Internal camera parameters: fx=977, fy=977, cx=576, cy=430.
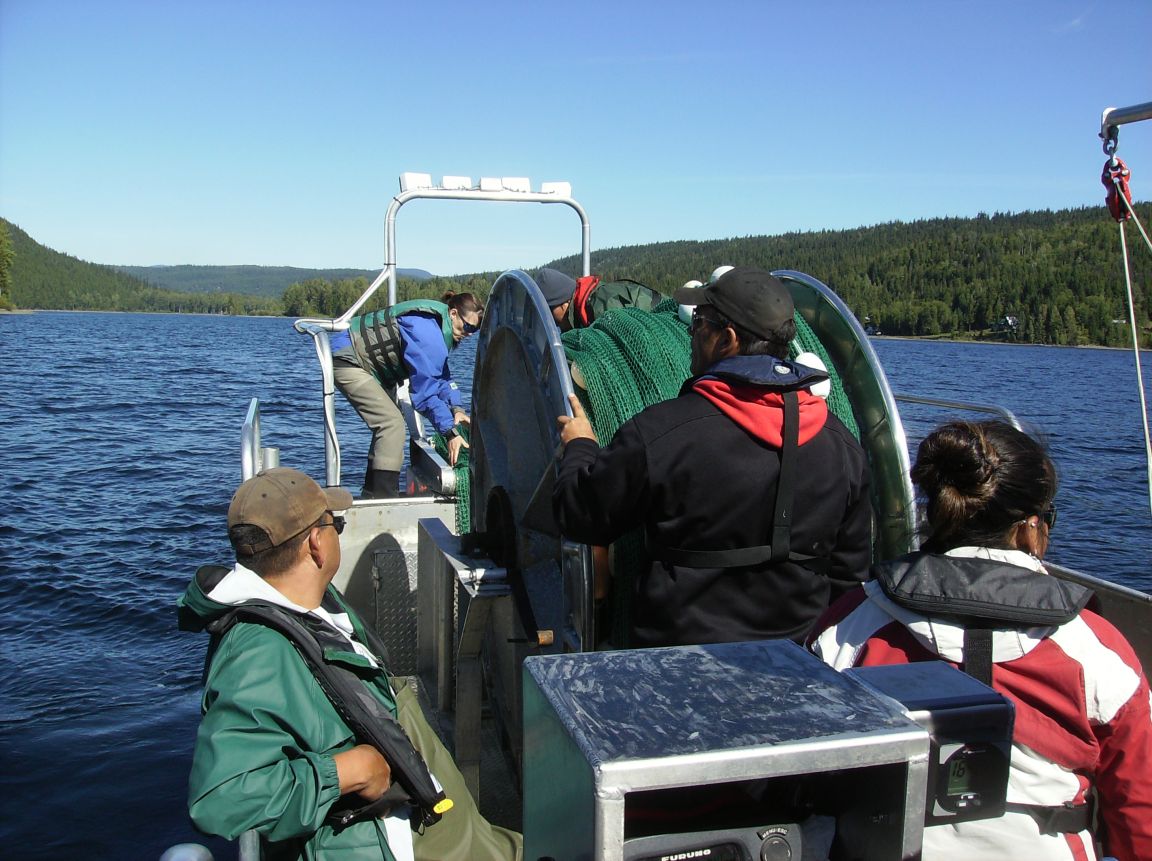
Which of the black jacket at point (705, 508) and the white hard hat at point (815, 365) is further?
the white hard hat at point (815, 365)

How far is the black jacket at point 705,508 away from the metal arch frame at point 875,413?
1.17 meters

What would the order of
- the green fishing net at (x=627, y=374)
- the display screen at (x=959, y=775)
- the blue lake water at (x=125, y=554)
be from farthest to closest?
the blue lake water at (x=125, y=554) < the green fishing net at (x=627, y=374) < the display screen at (x=959, y=775)

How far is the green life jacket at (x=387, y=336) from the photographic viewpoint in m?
7.09

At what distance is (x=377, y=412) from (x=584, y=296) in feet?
8.41

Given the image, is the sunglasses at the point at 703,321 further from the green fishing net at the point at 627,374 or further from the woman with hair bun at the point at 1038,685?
the woman with hair bun at the point at 1038,685

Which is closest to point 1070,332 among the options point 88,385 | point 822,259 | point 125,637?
point 822,259

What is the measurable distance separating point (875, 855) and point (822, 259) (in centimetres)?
15119

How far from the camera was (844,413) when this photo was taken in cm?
401

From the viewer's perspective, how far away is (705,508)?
8.68ft

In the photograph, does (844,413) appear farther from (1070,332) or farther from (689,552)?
(1070,332)

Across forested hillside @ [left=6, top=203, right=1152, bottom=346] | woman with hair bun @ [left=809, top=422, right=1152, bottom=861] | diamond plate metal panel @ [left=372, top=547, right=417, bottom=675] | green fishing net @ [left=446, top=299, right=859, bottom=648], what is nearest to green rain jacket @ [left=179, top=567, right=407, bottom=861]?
green fishing net @ [left=446, top=299, right=859, bottom=648]

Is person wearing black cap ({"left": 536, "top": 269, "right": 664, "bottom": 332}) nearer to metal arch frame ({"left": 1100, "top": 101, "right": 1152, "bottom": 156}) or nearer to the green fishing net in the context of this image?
the green fishing net

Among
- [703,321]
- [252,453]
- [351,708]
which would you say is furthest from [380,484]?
[351,708]

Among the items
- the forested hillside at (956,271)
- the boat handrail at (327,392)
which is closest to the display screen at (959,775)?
the boat handrail at (327,392)
